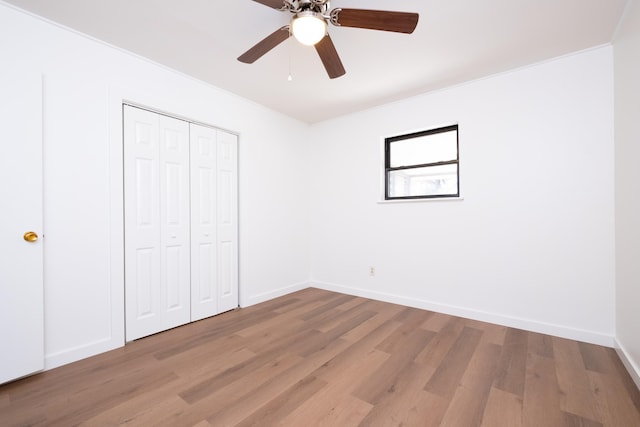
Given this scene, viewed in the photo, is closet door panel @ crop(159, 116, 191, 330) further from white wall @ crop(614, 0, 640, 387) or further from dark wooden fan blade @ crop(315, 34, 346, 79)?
white wall @ crop(614, 0, 640, 387)

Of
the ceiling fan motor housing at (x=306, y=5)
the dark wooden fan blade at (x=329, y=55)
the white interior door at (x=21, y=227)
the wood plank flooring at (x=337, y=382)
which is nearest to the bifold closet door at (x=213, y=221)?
the wood plank flooring at (x=337, y=382)

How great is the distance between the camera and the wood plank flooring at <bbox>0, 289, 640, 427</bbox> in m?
1.53

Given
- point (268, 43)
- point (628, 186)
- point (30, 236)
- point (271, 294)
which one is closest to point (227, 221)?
point (271, 294)

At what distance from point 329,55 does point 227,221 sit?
7.21ft

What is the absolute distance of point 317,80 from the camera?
294cm

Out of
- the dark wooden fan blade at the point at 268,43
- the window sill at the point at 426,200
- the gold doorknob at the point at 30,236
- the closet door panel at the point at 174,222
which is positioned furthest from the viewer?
the window sill at the point at 426,200

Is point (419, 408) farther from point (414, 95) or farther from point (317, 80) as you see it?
point (414, 95)

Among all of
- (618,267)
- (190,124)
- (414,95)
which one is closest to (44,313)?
(190,124)

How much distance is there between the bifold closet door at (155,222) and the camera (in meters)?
2.49

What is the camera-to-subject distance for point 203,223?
10.0 ft

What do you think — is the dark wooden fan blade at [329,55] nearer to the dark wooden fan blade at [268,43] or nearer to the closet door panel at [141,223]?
the dark wooden fan blade at [268,43]

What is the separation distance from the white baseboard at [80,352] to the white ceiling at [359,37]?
254 cm

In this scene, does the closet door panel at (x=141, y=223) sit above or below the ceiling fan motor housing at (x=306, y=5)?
below

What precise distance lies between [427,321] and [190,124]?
3349 mm
